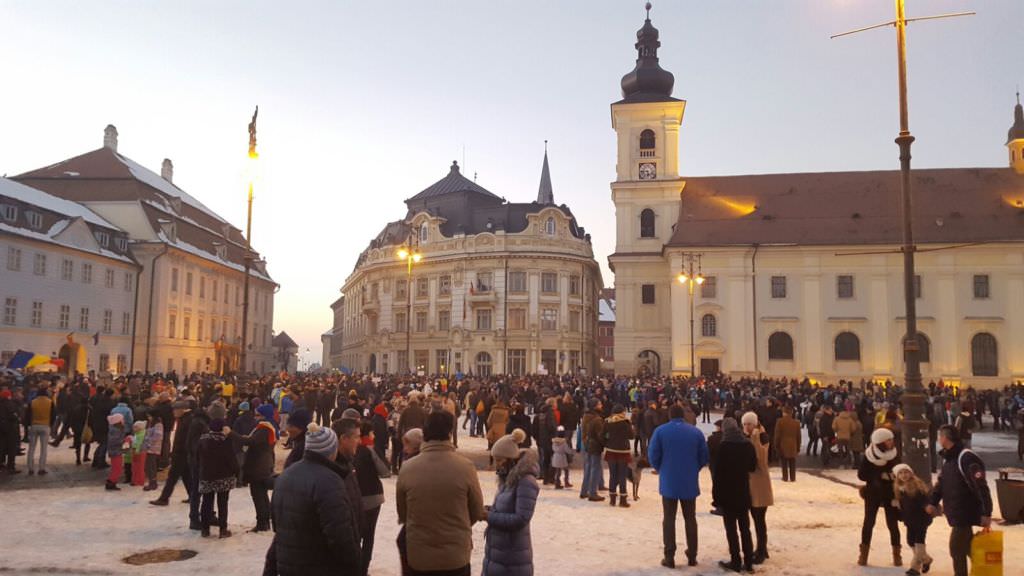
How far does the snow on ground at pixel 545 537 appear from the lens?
859 cm

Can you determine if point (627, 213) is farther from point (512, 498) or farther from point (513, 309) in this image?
point (512, 498)

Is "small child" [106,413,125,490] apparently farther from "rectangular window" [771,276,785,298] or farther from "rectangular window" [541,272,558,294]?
"rectangular window" [541,272,558,294]

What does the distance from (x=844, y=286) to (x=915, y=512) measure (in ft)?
156

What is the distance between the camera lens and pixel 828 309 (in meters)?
51.8

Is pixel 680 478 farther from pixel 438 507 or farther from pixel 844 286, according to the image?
pixel 844 286

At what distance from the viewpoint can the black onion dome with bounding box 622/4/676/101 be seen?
56375mm

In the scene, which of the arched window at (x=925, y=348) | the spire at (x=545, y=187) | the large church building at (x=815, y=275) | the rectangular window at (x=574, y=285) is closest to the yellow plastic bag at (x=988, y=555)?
the large church building at (x=815, y=275)

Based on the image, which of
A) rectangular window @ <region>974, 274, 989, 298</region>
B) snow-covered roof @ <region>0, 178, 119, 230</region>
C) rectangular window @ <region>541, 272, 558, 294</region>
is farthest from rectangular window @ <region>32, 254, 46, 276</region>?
rectangular window @ <region>974, 274, 989, 298</region>

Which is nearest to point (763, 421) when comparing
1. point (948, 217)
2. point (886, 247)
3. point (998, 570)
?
point (998, 570)

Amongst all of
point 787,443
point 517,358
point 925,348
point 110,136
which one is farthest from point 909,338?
point 110,136

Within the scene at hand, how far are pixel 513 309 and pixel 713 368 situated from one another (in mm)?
19499

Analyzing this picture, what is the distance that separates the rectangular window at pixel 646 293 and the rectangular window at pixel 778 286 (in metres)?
8.34

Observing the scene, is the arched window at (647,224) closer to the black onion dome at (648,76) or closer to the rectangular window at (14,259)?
the black onion dome at (648,76)

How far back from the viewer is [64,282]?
42.4m
